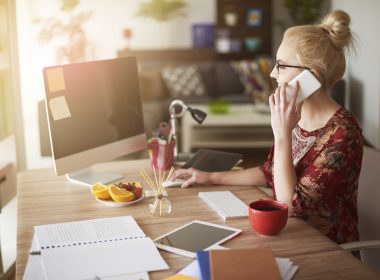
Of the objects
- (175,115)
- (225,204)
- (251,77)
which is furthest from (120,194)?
(251,77)

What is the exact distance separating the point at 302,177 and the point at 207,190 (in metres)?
0.39

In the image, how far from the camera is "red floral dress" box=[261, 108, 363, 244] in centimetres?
157

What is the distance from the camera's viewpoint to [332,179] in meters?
1.57

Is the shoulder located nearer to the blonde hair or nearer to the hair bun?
the blonde hair

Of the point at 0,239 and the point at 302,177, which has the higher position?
the point at 302,177

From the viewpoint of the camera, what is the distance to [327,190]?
5.16ft

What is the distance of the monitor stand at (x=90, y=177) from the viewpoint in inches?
77.6

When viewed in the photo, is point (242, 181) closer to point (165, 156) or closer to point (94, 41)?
point (165, 156)

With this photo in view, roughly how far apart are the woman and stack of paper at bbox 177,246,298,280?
0.41 meters

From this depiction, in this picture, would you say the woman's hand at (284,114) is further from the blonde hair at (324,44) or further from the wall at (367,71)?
the wall at (367,71)

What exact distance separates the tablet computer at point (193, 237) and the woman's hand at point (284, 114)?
0.35m

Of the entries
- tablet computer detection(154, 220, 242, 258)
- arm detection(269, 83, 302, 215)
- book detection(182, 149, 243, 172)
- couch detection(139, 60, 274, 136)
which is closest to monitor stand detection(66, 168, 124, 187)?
book detection(182, 149, 243, 172)

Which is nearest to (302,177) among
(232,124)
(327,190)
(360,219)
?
(327,190)

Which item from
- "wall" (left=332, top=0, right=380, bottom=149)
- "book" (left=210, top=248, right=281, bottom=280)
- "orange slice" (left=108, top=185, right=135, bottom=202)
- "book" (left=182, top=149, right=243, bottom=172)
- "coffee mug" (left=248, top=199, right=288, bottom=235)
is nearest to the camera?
"book" (left=210, top=248, right=281, bottom=280)
